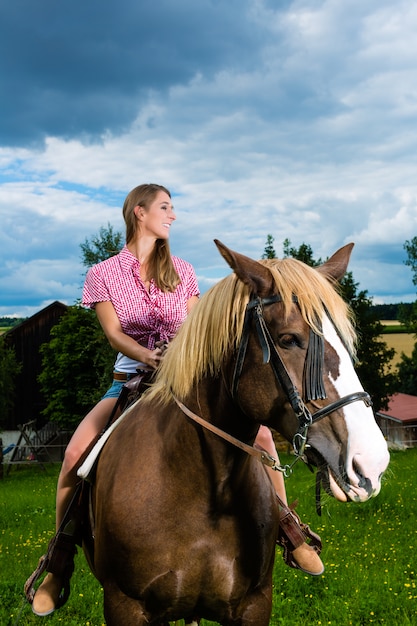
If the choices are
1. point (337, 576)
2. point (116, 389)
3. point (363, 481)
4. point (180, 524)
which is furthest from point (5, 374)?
point (363, 481)

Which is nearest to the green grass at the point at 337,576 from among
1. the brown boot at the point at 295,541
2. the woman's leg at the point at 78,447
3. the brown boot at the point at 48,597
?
the brown boot at the point at 295,541

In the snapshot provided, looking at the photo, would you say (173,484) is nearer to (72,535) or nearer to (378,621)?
(72,535)

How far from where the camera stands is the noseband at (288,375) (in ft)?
8.90

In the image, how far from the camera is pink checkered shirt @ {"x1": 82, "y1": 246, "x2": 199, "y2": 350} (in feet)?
14.1

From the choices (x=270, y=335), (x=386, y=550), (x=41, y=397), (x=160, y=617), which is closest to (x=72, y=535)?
(x=160, y=617)

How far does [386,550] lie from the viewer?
28.0 ft

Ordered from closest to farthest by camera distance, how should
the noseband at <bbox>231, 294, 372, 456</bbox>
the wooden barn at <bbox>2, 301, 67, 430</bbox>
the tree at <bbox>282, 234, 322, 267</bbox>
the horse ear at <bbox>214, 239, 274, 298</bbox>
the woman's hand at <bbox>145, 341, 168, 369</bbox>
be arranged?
the noseband at <bbox>231, 294, 372, 456</bbox> < the horse ear at <bbox>214, 239, 274, 298</bbox> < the woman's hand at <bbox>145, 341, 168, 369</bbox> < the tree at <bbox>282, 234, 322, 267</bbox> < the wooden barn at <bbox>2, 301, 67, 430</bbox>

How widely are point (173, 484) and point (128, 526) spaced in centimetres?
35

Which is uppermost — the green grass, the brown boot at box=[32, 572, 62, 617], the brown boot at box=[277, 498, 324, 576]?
the brown boot at box=[277, 498, 324, 576]

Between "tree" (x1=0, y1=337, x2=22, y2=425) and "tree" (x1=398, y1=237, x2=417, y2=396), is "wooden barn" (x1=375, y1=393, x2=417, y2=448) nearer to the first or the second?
"tree" (x1=398, y1=237, x2=417, y2=396)

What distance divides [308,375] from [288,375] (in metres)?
0.10

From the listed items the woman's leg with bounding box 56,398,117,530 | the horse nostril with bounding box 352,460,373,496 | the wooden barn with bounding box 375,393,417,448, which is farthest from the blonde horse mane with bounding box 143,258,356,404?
the wooden barn with bounding box 375,393,417,448

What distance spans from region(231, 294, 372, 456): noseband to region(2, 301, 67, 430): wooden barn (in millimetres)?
43109

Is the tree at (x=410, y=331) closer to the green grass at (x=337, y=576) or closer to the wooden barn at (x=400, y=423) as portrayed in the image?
the wooden barn at (x=400, y=423)
